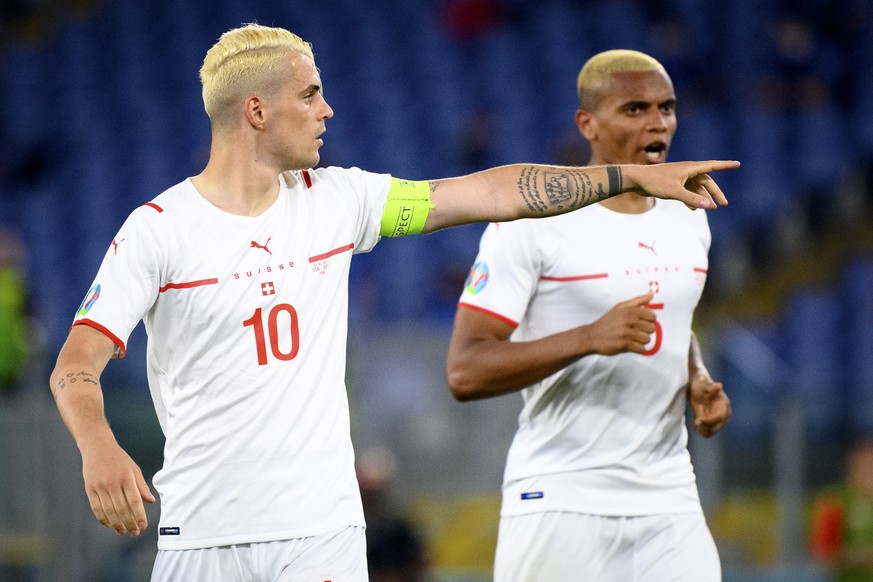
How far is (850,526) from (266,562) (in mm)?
5492

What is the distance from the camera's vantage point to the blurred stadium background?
27.0 ft

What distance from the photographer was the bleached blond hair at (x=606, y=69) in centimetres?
480

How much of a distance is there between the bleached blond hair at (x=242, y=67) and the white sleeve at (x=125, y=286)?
1.43 ft

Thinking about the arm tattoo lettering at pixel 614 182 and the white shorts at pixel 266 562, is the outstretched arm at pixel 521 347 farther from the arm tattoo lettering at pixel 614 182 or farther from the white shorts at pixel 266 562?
the white shorts at pixel 266 562

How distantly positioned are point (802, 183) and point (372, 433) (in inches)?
246

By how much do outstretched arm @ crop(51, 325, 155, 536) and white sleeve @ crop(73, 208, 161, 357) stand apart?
0.13 ft

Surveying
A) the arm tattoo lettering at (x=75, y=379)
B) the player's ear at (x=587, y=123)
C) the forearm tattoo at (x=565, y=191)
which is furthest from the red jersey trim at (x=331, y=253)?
the player's ear at (x=587, y=123)

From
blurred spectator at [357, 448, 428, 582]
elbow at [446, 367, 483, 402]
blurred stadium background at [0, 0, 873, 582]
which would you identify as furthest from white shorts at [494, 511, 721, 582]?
blurred stadium background at [0, 0, 873, 582]

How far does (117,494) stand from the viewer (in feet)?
10.0

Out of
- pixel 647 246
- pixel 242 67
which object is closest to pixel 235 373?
pixel 242 67

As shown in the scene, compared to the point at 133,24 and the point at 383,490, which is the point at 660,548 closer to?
the point at 383,490

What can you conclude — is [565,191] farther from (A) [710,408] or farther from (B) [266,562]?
(B) [266,562]

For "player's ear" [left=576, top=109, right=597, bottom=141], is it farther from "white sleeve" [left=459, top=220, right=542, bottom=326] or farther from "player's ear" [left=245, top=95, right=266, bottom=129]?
"player's ear" [left=245, top=95, right=266, bottom=129]

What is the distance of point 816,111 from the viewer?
13.1 m
